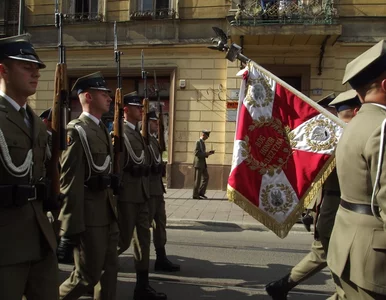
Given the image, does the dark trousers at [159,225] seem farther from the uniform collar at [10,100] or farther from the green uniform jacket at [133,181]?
the uniform collar at [10,100]

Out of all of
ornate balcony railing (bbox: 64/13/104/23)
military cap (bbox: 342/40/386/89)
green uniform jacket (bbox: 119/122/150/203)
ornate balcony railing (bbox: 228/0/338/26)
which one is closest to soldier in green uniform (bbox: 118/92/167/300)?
green uniform jacket (bbox: 119/122/150/203)

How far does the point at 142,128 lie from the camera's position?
5.45 m

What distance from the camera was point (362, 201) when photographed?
228cm

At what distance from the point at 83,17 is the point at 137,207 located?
39.1 feet

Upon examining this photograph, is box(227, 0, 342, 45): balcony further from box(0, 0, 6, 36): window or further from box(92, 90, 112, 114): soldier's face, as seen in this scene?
box(92, 90, 112, 114): soldier's face

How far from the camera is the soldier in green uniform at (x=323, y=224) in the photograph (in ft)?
12.2

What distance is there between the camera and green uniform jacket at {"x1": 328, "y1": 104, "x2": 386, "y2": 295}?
2.16 metres

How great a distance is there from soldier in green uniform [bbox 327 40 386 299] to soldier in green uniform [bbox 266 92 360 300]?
1.25m

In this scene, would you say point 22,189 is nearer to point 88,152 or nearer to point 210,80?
point 88,152

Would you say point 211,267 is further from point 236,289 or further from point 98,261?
point 98,261

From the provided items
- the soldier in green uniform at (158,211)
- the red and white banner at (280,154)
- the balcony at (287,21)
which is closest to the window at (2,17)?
the balcony at (287,21)

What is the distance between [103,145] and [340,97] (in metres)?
2.15

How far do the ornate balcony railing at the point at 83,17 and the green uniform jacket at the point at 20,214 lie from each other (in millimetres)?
12778

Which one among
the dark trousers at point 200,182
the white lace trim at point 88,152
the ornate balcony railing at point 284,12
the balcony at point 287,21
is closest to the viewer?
the white lace trim at point 88,152
